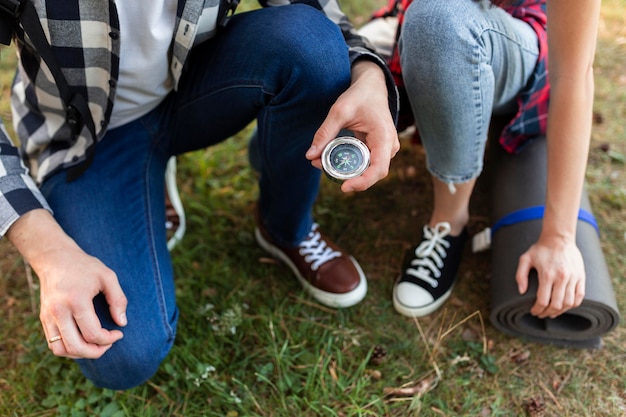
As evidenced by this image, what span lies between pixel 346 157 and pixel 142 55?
61 cm

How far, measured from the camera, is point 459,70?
158cm

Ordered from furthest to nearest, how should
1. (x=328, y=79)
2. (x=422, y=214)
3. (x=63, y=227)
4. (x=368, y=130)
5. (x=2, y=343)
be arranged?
(x=422, y=214) → (x=2, y=343) → (x=63, y=227) → (x=328, y=79) → (x=368, y=130)

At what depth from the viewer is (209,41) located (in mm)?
1650

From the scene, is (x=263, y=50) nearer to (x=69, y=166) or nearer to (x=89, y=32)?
(x=89, y=32)

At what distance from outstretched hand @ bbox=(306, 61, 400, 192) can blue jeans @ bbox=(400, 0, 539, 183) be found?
0.27m

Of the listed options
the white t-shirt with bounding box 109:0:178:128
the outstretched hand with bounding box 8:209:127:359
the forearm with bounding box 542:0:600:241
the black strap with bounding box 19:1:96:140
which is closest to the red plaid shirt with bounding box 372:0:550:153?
the forearm with bounding box 542:0:600:241

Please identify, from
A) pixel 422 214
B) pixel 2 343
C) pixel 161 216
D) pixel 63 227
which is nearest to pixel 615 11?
pixel 422 214

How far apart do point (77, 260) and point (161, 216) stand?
41 centimetres

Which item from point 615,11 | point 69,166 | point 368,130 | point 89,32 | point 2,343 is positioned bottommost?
point 2,343

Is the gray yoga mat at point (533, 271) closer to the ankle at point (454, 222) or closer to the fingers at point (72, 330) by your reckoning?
the ankle at point (454, 222)

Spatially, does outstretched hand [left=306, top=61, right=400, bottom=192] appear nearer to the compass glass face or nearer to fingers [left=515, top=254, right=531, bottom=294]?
the compass glass face

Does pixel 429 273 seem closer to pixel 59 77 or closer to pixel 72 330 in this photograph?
pixel 72 330

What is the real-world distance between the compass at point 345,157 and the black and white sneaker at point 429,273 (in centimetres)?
74

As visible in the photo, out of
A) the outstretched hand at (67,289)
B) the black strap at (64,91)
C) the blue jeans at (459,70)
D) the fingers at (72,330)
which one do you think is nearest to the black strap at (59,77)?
the black strap at (64,91)
